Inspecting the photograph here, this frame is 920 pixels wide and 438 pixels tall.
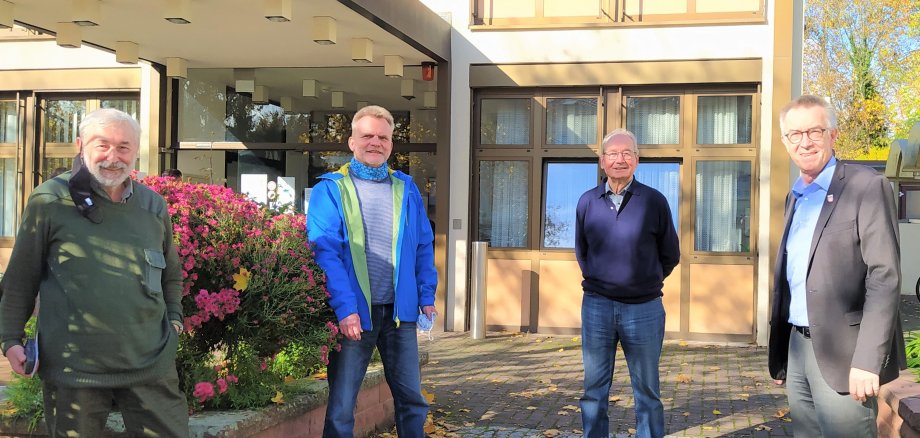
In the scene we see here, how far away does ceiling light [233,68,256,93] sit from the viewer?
475 inches

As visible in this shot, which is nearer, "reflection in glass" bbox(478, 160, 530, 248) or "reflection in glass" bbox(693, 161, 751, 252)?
"reflection in glass" bbox(693, 161, 751, 252)

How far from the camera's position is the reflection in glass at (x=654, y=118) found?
10.8m

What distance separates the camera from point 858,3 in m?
32.2

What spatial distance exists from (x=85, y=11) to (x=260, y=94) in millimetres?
3731

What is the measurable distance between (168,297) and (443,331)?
7.79m

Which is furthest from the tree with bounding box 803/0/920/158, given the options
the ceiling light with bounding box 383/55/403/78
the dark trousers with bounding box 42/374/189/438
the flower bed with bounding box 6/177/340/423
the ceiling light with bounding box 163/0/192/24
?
the dark trousers with bounding box 42/374/189/438

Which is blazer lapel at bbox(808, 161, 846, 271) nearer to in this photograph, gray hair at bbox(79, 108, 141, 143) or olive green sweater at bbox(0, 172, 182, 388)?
olive green sweater at bbox(0, 172, 182, 388)

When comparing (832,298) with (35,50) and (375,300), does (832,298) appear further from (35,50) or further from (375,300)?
(35,50)

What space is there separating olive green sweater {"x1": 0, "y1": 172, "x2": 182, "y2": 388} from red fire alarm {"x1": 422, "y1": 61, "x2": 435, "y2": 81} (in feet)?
26.8

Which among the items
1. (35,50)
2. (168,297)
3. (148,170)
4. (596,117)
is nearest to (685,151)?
(596,117)

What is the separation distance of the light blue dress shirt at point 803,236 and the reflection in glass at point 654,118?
24.6 ft

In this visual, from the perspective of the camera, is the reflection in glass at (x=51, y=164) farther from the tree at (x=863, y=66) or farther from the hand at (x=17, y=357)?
the tree at (x=863, y=66)

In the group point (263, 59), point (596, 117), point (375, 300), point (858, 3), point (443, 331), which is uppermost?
point (858, 3)

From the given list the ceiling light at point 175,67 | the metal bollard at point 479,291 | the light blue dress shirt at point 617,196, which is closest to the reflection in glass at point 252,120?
the ceiling light at point 175,67
